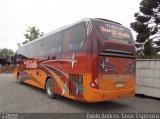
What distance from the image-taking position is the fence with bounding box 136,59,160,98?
8898mm

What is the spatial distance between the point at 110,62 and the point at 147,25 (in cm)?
1391

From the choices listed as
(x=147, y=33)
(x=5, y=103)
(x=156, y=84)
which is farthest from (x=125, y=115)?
(x=147, y=33)

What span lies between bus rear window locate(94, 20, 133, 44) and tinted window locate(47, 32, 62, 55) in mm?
2249

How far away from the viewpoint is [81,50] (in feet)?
22.3

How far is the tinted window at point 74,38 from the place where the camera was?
6.93 m

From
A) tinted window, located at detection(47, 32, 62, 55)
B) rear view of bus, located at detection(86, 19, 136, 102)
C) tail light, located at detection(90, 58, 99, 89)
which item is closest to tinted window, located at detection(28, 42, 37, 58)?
tinted window, located at detection(47, 32, 62, 55)

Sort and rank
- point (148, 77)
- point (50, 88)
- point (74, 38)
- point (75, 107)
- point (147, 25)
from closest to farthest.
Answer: point (74, 38) → point (75, 107) → point (50, 88) → point (148, 77) → point (147, 25)

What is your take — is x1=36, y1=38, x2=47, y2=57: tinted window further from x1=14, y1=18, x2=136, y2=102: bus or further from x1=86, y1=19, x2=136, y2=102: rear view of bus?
x1=86, y1=19, x2=136, y2=102: rear view of bus

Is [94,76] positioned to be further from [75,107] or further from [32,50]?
[32,50]

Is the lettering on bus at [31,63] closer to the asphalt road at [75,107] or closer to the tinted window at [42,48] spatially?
the tinted window at [42,48]

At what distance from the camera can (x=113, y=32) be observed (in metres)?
7.09

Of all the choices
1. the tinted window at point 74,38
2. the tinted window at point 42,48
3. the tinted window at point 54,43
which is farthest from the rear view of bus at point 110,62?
the tinted window at point 42,48

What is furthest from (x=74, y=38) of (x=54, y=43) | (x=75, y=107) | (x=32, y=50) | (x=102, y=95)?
(x=32, y=50)

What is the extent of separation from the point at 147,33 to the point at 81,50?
1364 centimetres
